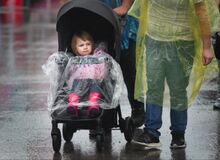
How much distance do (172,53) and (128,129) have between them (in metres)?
0.88

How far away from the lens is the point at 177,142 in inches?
260

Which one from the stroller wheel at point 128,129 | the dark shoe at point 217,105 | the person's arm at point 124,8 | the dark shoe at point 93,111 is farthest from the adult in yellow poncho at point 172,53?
the dark shoe at point 217,105

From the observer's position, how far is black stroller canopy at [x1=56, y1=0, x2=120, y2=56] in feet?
21.8

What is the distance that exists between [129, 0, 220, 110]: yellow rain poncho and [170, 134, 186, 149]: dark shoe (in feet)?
1.17

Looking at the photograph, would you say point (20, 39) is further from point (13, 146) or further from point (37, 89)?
point (13, 146)

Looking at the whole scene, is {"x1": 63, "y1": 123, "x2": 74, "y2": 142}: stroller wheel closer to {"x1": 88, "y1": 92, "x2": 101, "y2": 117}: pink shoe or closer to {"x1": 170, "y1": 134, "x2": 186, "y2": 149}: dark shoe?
{"x1": 88, "y1": 92, "x2": 101, "y2": 117}: pink shoe

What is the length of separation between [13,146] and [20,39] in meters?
11.7

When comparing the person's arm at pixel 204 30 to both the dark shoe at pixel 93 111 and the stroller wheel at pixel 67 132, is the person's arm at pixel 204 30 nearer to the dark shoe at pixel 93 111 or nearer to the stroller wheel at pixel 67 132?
the dark shoe at pixel 93 111

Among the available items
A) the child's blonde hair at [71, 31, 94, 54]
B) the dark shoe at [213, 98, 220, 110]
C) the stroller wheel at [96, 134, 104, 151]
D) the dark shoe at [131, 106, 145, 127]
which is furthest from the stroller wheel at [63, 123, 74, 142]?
the dark shoe at [213, 98, 220, 110]

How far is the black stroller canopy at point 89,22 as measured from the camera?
A: 6637 mm

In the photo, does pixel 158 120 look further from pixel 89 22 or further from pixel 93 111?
pixel 89 22

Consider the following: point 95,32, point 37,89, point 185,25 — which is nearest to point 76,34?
point 95,32

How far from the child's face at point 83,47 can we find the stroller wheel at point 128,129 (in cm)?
76

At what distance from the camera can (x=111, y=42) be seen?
6973 mm
